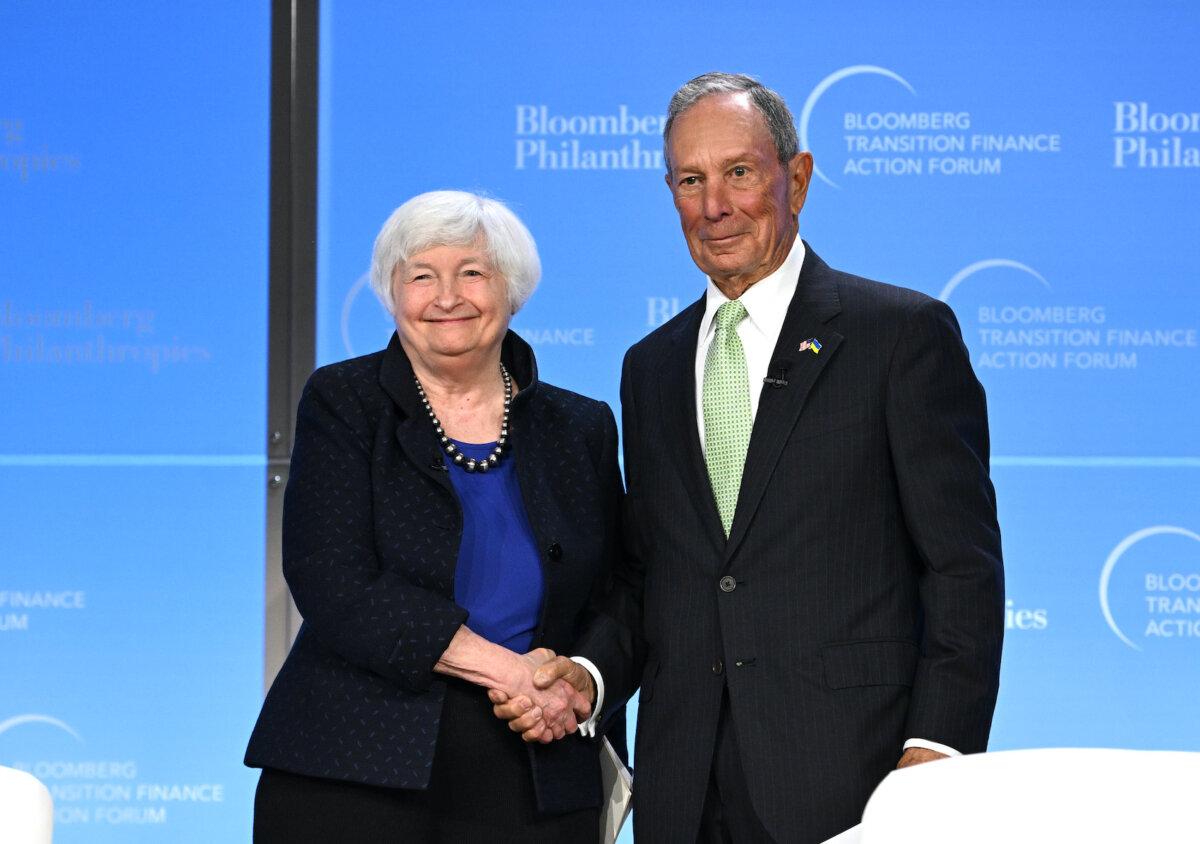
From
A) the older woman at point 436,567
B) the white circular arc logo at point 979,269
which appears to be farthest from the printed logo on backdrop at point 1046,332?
the older woman at point 436,567

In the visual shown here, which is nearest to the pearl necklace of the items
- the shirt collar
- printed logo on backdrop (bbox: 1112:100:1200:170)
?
the shirt collar

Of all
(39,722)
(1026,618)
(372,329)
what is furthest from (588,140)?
(39,722)

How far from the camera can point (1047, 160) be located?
13.8ft

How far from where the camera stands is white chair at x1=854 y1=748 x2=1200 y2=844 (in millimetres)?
1439

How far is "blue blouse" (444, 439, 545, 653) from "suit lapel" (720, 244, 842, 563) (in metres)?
0.36

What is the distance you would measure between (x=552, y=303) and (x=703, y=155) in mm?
1687

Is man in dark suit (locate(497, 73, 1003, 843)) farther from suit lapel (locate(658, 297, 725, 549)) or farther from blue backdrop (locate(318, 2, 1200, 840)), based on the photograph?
blue backdrop (locate(318, 2, 1200, 840))

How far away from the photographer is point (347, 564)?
2.42 metres

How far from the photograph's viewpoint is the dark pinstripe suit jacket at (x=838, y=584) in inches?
92.1

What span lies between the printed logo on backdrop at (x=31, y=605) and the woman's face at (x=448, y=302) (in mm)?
2067

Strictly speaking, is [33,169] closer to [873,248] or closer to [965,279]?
[873,248]

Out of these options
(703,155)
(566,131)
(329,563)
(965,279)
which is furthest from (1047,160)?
(329,563)

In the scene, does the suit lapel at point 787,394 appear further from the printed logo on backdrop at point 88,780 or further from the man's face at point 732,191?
the printed logo on backdrop at point 88,780

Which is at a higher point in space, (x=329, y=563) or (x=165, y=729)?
(x=329, y=563)
